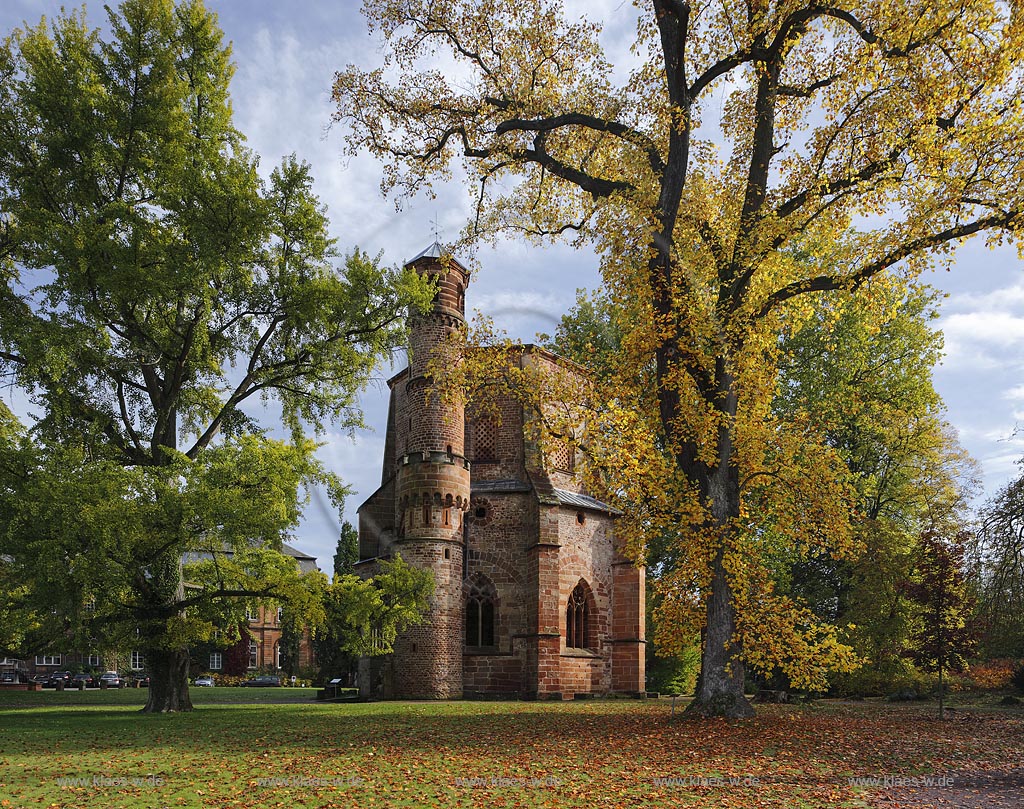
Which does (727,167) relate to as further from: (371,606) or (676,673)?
(676,673)

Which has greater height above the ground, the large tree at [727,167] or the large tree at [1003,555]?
the large tree at [727,167]

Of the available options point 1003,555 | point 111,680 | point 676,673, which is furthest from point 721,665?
point 111,680

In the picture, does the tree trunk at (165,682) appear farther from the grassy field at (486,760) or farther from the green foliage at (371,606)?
the green foliage at (371,606)

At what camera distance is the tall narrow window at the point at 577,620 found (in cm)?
2867

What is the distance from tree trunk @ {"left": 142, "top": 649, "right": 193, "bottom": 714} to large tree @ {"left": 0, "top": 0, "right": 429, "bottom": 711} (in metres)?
0.05

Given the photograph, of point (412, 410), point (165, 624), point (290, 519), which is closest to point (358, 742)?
point (290, 519)

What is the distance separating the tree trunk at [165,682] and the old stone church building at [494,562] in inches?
334

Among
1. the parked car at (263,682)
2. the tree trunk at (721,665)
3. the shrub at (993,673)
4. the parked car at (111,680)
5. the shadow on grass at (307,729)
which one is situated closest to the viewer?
the shadow on grass at (307,729)

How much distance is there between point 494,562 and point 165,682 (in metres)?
12.3

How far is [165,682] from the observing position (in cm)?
1886

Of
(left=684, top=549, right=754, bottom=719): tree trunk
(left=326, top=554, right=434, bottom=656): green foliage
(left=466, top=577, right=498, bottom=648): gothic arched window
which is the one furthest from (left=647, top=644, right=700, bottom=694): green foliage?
(left=684, top=549, right=754, bottom=719): tree trunk

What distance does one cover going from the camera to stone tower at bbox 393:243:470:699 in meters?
26.0

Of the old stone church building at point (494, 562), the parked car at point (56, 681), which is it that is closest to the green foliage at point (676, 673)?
the old stone church building at point (494, 562)

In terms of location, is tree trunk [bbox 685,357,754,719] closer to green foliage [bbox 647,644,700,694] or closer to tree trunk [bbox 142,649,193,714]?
tree trunk [bbox 142,649,193,714]
